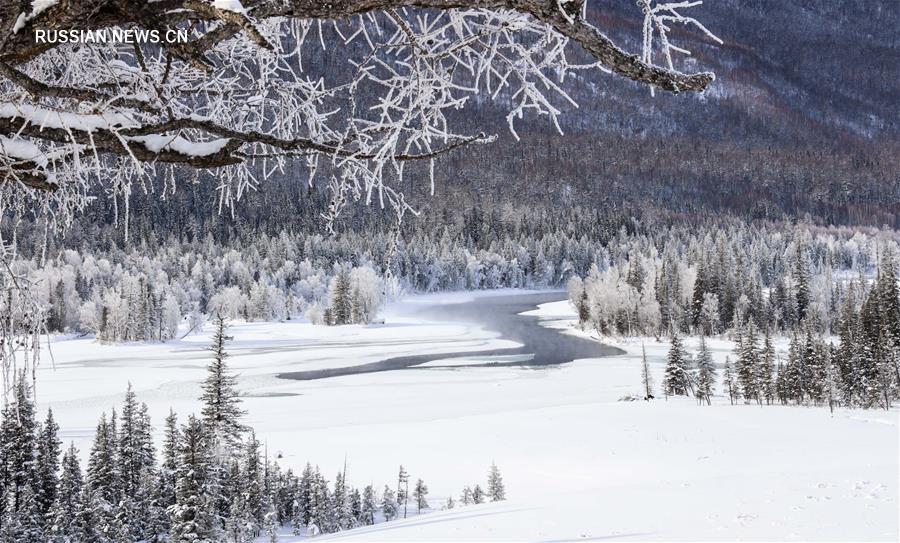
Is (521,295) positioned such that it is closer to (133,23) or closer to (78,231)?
(78,231)

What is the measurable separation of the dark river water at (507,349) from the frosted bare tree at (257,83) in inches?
1901

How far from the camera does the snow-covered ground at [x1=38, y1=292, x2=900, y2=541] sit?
9852 millimetres

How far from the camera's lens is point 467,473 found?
1169 inches

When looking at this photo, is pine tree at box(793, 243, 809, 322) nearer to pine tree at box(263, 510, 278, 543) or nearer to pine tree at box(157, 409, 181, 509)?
pine tree at box(263, 510, 278, 543)

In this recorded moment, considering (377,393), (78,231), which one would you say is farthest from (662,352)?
(78,231)

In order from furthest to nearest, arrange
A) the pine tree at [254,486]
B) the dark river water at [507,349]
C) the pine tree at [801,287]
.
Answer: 1. the pine tree at [801,287]
2. the dark river water at [507,349]
3. the pine tree at [254,486]

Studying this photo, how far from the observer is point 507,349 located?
61.5 metres

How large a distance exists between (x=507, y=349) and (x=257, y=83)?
59128 mm

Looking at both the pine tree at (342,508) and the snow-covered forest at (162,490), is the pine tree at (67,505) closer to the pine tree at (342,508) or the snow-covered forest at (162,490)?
the snow-covered forest at (162,490)

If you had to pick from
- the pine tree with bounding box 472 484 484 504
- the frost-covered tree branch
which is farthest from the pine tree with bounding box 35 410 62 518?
the frost-covered tree branch

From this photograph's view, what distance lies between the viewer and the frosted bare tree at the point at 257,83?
217 cm

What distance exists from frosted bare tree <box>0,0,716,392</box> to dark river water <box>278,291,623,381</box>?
158 ft

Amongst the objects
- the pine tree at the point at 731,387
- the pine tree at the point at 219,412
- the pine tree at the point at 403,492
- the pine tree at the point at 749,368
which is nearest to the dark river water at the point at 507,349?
the pine tree at the point at 731,387

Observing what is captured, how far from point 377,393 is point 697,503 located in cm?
3406
